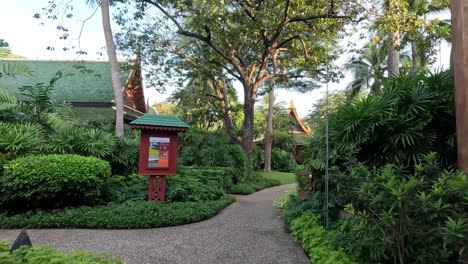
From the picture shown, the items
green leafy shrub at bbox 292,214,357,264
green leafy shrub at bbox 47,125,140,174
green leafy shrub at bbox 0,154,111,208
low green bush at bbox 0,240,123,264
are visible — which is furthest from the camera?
green leafy shrub at bbox 47,125,140,174

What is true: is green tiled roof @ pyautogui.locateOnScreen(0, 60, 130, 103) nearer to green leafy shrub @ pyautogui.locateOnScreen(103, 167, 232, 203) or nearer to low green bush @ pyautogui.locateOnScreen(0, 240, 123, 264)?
green leafy shrub @ pyautogui.locateOnScreen(103, 167, 232, 203)

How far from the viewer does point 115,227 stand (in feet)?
20.7

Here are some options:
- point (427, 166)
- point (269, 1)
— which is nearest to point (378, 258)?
point (427, 166)

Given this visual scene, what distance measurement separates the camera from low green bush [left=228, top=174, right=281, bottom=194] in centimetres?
1280

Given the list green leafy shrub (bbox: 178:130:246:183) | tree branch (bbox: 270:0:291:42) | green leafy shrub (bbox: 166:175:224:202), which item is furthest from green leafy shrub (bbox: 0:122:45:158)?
tree branch (bbox: 270:0:291:42)

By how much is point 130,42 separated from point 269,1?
21.0 ft

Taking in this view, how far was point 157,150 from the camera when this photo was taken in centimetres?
815

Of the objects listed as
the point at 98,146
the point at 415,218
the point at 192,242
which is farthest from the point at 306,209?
the point at 98,146

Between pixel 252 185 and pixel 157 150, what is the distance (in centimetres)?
687

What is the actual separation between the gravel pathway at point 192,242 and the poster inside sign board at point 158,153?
2.00 metres

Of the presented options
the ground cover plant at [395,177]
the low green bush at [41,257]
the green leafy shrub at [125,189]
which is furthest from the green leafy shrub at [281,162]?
the low green bush at [41,257]

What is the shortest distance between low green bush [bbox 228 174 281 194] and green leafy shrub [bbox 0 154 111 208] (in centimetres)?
659

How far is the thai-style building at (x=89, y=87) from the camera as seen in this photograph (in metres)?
15.9

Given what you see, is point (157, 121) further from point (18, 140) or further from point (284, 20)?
point (284, 20)
